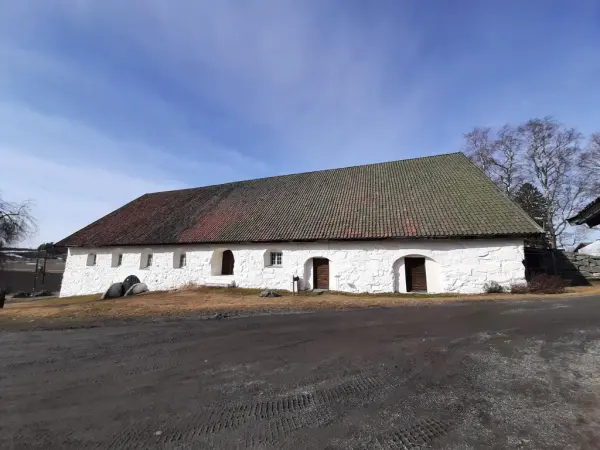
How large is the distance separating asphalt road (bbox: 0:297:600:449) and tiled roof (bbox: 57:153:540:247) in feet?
25.2

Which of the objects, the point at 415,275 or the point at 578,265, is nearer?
the point at 415,275

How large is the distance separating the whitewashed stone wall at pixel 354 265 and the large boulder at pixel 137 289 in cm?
92

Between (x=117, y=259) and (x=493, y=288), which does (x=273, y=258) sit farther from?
(x=117, y=259)

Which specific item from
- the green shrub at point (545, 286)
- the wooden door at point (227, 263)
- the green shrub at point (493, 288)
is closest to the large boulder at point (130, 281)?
the wooden door at point (227, 263)

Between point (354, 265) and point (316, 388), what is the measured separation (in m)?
11.5

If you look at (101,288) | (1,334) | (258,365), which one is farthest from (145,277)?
(258,365)

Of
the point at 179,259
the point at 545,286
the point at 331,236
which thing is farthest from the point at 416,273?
the point at 179,259

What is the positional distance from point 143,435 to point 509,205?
1672cm

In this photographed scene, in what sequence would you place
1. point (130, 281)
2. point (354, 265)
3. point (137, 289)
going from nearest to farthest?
point (354, 265), point (137, 289), point (130, 281)

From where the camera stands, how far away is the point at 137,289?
18.2 m

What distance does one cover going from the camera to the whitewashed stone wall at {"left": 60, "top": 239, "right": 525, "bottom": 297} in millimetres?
13234

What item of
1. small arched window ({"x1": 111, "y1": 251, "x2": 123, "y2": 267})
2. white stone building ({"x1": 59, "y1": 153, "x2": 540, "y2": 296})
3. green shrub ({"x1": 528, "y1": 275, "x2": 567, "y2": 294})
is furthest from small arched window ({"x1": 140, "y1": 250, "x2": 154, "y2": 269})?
green shrub ({"x1": 528, "y1": 275, "x2": 567, "y2": 294})

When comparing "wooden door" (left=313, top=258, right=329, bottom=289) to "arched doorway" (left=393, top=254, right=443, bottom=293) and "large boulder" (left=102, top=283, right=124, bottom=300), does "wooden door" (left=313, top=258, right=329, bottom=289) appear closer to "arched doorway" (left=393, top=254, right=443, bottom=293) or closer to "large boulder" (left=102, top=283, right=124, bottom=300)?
"arched doorway" (left=393, top=254, right=443, bottom=293)

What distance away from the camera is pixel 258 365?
4812 mm
